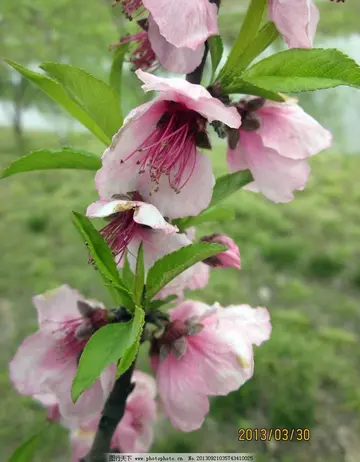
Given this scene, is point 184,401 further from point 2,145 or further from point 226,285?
point 2,145

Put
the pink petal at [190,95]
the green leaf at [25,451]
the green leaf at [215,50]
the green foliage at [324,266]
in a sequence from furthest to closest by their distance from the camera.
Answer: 1. the green foliage at [324,266]
2. the green leaf at [25,451]
3. the green leaf at [215,50]
4. the pink petal at [190,95]

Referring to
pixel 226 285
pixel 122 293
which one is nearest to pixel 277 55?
pixel 122 293

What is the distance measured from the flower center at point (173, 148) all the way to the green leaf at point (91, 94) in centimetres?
6

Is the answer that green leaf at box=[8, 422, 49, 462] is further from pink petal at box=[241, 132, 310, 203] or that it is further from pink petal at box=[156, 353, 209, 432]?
pink petal at box=[241, 132, 310, 203]

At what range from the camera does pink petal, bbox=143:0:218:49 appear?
0.31 meters

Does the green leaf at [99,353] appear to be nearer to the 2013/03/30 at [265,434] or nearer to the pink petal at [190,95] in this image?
the pink petal at [190,95]

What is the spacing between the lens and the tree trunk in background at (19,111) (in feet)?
12.0

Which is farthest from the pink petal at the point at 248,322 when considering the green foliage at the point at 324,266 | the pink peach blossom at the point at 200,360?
the green foliage at the point at 324,266

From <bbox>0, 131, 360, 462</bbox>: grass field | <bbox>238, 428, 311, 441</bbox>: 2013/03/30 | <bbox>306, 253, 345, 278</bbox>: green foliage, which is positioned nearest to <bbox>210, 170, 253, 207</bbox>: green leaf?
<bbox>238, 428, 311, 441</bbox>: 2013/03/30

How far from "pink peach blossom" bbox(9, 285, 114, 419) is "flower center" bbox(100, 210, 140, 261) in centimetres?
10

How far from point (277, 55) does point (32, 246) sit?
2.13 meters

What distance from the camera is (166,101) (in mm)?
351

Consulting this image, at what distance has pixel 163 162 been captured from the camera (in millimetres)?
357

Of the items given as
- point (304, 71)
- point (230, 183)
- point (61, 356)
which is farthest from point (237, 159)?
point (61, 356)
